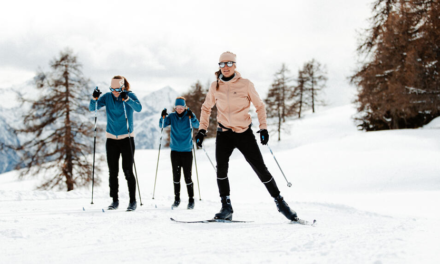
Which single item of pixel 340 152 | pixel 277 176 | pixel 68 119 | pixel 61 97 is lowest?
pixel 277 176

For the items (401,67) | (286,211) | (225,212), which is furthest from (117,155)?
(401,67)

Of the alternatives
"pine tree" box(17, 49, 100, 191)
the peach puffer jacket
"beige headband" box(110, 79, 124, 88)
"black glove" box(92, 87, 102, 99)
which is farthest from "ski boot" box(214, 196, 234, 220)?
"pine tree" box(17, 49, 100, 191)

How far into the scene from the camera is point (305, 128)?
32.9 metres

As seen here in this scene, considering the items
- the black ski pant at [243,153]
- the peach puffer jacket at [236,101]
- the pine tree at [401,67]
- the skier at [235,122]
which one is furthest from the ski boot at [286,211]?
the pine tree at [401,67]

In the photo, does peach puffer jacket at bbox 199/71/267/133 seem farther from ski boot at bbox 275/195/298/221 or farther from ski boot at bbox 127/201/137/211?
ski boot at bbox 127/201/137/211

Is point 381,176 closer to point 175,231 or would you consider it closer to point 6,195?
point 175,231

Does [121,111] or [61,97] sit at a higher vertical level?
[61,97]

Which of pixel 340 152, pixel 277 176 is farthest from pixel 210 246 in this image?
pixel 340 152

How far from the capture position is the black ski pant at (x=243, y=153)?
4.20 metres

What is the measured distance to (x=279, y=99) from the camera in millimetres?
28938

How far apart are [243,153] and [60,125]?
15.2 metres

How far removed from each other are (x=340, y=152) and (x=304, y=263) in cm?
1409

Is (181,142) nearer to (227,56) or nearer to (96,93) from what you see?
(96,93)

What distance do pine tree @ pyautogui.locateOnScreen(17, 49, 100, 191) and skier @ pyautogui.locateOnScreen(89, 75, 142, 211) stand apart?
11816 mm
